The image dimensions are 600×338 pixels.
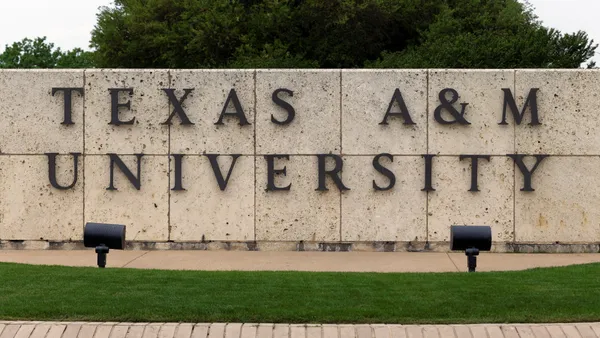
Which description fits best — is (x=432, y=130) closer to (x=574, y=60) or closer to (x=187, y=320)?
(x=187, y=320)

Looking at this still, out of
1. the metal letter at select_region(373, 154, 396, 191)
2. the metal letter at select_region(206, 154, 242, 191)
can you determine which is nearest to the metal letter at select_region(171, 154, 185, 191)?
the metal letter at select_region(206, 154, 242, 191)

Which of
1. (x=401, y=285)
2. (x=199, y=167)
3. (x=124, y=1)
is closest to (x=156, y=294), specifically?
(x=401, y=285)

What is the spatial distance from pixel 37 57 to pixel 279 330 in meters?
76.6

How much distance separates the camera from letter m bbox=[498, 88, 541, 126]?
1463 cm

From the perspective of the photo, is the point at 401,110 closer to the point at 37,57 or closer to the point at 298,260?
the point at 298,260

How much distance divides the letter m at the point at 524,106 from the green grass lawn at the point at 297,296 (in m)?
3.92

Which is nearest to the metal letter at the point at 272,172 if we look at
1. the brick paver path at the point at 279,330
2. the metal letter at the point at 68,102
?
the metal letter at the point at 68,102

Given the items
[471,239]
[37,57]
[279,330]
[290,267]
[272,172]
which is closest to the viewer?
[279,330]

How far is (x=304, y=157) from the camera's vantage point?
1477cm

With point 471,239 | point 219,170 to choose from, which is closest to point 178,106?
point 219,170

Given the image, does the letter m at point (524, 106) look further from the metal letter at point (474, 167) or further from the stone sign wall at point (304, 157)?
the metal letter at point (474, 167)

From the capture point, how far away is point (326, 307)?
859 cm

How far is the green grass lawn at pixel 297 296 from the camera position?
8250 millimetres

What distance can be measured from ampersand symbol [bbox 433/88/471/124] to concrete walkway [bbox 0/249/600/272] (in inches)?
75.0
